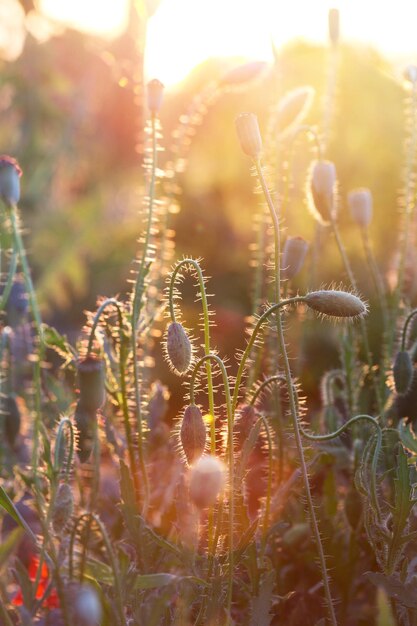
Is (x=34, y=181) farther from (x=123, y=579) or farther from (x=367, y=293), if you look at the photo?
(x=123, y=579)

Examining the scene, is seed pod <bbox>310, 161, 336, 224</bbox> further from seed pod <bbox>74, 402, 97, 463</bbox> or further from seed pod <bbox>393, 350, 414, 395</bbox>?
seed pod <bbox>74, 402, 97, 463</bbox>

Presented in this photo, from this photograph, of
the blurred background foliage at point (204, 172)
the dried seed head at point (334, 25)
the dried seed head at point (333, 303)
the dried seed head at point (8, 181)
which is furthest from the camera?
the blurred background foliage at point (204, 172)

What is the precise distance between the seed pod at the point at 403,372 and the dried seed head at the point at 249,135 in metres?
0.35

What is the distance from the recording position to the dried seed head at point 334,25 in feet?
4.63

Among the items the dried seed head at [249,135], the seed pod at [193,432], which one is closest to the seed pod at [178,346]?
the seed pod at [193,432]

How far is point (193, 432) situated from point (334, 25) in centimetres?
89

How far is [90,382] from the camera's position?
2.72ft

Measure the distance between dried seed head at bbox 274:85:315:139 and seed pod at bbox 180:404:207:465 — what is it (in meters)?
0.60

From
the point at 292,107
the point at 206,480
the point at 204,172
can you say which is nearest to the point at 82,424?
the point at 206,480

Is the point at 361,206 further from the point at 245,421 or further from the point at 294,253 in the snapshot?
the point at 245,421

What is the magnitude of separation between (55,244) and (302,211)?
1529 mm

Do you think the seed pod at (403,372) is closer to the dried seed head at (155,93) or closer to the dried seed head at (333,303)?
the dried seed head at (333,303)

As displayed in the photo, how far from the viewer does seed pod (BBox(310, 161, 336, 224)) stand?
3.74 feet

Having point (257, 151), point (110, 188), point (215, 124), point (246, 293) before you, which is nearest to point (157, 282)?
point (257, 151)
